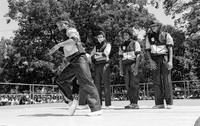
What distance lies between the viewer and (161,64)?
6766mm

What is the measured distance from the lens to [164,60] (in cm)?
675

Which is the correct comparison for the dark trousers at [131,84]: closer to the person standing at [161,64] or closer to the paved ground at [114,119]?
the person standing at [161,64]

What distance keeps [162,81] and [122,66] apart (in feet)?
3.80

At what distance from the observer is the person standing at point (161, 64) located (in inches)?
263

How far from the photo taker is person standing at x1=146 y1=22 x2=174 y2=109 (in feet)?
21.9

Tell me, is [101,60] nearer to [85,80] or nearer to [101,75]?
[101,75]

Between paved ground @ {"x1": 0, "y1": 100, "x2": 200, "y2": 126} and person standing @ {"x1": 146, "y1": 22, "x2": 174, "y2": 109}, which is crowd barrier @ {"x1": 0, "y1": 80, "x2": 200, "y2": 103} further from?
paved ground @ {"x1": 0, "y1": 100, "x2": 200, "y2": 126}

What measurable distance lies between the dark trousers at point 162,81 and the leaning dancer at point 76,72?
2223 mm

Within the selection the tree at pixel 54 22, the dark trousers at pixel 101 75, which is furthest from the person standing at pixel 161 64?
the tree at pixel 54 22

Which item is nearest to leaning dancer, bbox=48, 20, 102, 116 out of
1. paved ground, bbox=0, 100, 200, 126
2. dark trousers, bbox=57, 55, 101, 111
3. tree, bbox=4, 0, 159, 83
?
dark trousers, bbox=57, 55, 101, 111

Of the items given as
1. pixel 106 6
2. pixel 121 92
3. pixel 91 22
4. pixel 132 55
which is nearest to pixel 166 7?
pixel 106 6

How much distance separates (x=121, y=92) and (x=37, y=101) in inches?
212

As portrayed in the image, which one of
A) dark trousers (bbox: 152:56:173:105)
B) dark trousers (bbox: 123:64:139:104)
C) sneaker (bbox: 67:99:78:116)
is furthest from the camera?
dark trousers (bbox: 123:64:139:104)

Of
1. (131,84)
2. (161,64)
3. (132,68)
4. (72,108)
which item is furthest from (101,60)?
(72,108)
